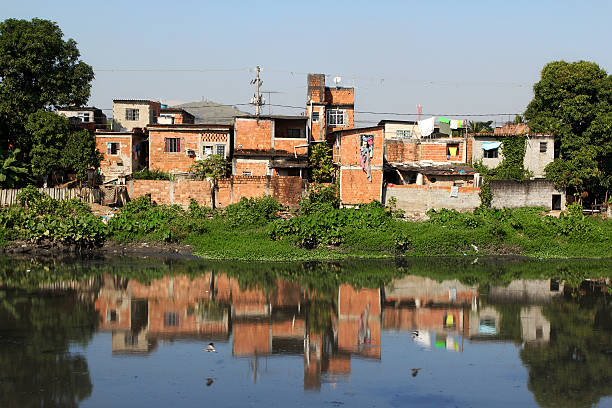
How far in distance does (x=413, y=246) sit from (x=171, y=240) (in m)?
10.3

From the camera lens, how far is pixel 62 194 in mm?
33844

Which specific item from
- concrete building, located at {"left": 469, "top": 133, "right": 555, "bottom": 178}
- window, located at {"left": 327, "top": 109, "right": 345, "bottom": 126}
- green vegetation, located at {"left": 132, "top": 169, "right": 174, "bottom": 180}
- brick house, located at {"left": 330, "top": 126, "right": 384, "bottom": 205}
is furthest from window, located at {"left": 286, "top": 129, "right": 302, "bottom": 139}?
concrete building, located at {"left": 469, "top": 133, "right": 555, "bottom": 178}

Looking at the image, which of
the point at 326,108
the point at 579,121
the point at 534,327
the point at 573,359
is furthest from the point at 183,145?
the point at 573,359

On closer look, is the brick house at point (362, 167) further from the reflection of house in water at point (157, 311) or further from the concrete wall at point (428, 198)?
the reflection of house in water at point (157, 311)

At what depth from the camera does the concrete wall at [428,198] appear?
34938 millimetres

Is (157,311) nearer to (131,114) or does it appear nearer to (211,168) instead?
(211,168)

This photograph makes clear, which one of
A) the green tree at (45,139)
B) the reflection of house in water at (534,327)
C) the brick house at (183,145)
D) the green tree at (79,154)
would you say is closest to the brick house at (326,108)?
the brick house at (183,145)

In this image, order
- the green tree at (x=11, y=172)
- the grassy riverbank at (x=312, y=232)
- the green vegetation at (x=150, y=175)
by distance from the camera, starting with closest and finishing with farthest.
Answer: the grassy riverbank at (x=312, y=232) → the green tree at (x=11, y=172) → the green vegetation at (x=150, y=175)

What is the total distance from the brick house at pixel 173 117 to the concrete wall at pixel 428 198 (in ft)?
50.8

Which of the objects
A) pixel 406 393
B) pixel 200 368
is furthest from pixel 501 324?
pixel 200 368

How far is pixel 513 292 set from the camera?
2295 centimetres

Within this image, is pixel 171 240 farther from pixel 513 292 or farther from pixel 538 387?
pixel 538 387

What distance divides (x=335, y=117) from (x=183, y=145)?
9.54 metres

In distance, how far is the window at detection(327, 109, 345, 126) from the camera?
42.9 meters
